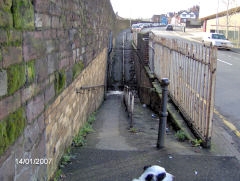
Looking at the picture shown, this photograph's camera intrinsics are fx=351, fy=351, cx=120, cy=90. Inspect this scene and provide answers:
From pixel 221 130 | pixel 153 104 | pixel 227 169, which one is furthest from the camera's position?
pixel 153 104

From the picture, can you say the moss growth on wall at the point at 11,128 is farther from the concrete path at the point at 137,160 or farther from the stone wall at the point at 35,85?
the concrete path at the point at 137,160

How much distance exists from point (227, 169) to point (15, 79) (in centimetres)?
314

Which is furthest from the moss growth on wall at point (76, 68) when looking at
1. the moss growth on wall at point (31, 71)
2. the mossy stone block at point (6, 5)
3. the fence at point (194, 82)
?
the mossy stone block at point (6, 5)

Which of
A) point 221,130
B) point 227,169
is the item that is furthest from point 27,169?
point 221,130

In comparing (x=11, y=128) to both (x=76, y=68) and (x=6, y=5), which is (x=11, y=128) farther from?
(x=76, y=68)

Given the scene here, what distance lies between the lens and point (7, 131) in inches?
96.8

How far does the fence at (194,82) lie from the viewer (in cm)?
524

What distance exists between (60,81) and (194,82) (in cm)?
260

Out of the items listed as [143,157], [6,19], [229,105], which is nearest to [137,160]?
[143,157]

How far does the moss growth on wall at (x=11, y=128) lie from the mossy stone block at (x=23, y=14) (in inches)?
26.4

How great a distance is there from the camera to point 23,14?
2791mm

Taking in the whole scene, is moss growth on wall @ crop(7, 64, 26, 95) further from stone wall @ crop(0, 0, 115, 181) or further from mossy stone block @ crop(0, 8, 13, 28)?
mossy stone block @ crop(0, 8, 13, 28)

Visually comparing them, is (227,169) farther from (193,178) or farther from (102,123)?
(102,123)

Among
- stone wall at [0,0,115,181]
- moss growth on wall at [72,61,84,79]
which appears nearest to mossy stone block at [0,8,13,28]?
stone wall at [0,0,115,181]
